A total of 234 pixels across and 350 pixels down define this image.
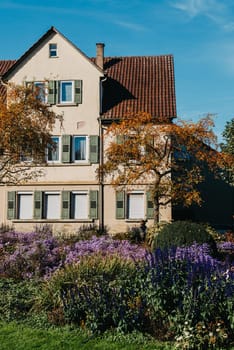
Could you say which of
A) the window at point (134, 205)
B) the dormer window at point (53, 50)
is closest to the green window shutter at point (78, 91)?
the dormer window at point (53, 50)

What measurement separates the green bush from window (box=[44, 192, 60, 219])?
1360 cm

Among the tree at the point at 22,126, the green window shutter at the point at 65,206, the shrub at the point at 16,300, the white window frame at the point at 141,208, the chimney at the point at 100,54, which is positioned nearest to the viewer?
the shrub at the point at 16,300

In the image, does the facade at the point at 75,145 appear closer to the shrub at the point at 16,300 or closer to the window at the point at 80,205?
the window at the point at 80,205

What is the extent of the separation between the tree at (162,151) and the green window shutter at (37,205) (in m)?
5.73

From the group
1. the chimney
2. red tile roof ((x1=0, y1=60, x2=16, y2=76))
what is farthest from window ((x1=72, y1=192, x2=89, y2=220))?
red tile roof ((x1=0, y1=60, x2=16, y2=76))

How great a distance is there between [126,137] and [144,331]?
15.3 meters

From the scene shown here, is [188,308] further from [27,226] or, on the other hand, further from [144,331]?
[27,226]

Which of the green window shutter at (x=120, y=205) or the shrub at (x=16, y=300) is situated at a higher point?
the green window shutter at (x=120, y=205)

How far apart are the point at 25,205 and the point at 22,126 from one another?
34.5 feet

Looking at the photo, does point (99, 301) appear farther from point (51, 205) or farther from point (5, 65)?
point (5, 65)

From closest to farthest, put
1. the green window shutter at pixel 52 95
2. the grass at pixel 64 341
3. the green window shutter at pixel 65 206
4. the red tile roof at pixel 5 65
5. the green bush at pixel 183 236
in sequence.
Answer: the grass at pixel 64 341
the green bush at pixel 183 236
the green window shutter at pixel 65 206
the green window shutter at pixel 52 95
the red tile roof at pixel 5 65

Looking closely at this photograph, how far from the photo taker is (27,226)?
27.2m

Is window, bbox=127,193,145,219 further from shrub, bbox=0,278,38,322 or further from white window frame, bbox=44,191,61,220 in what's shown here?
shrub, bbox=0,278,38,322

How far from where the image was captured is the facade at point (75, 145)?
26938 mm
